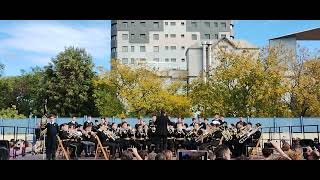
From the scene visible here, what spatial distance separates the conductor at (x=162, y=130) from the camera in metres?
8.64

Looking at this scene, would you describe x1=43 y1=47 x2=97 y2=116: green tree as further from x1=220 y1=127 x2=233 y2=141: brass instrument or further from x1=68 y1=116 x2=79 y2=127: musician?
x1=220 y1=127 x2=233 y2=141: brass instrument

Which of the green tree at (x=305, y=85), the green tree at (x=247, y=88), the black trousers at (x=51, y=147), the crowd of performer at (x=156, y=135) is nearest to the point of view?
the black trousers at (x=51, y=147)

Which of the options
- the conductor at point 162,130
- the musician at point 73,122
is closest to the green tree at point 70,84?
the musician at point 73,122

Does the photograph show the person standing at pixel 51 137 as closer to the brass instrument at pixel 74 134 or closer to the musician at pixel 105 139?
the brass instrument at pixel 74 134

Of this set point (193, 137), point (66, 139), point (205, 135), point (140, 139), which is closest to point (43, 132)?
point (66, 139)

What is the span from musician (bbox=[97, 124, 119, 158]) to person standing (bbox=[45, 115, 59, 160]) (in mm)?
659

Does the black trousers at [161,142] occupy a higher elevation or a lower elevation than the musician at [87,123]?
lower

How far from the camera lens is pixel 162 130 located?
8.77 metres

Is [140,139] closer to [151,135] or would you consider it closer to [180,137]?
[151,135]

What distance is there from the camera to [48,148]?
327 inches
